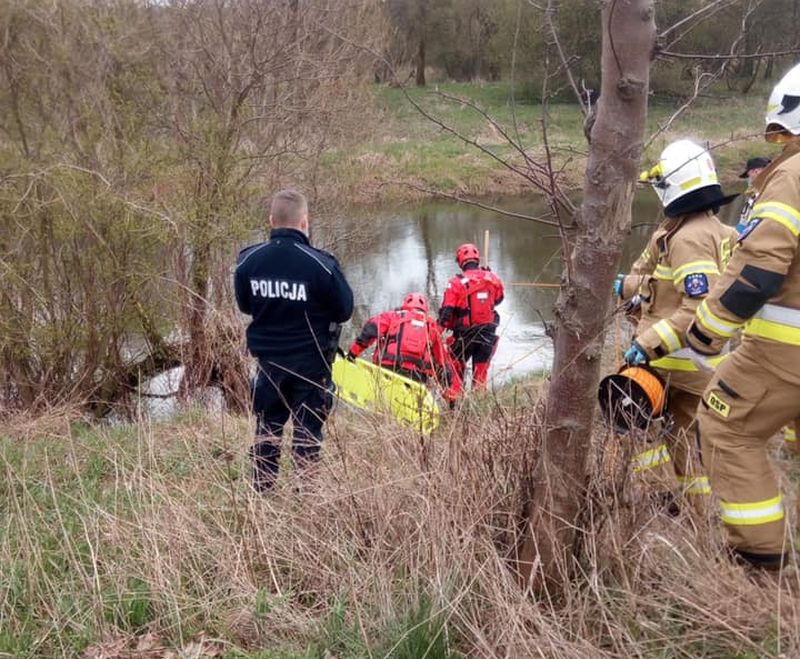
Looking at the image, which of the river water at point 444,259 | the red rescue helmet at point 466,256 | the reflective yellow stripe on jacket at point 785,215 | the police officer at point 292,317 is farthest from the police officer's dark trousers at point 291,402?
the red rescue helmet at point 466,256

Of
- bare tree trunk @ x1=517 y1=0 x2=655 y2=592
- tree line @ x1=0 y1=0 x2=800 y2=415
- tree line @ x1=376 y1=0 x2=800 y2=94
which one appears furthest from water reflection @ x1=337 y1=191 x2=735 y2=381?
bare tree trunk @ x1=517 y1=0 x2=655 y2=592

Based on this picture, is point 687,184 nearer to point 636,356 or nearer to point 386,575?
point 636,356

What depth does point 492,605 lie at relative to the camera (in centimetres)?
231

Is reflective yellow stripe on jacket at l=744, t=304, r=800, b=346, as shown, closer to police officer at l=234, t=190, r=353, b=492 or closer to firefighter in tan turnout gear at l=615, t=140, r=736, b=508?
firefighter in tan turnout gear at l=615, t=140, r=736, b=508

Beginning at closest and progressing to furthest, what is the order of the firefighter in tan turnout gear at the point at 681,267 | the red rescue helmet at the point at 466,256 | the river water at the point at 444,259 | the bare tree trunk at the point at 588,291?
1. the bare tree trunk at the point at 588,291
2. the firefighter in tan turnout gear at the point at 681,267
3. the red rescue helmet at the point at 466,256
4. the river water at the point at 444,259

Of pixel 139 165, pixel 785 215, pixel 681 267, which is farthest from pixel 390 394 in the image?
pixel 139 165

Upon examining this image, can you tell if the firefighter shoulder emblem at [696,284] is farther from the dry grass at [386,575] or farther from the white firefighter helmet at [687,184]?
the dry grass at [386,575]

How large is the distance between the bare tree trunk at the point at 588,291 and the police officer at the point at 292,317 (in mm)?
1645

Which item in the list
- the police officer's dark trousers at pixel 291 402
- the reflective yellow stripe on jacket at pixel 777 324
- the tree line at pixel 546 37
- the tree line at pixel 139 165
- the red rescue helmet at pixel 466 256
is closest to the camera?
the tree line at pixel 546 37

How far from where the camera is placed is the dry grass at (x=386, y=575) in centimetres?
224

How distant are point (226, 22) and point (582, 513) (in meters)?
8.42

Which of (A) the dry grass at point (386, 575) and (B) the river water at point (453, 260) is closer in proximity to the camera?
(A) the dry grass at point (386, 575)

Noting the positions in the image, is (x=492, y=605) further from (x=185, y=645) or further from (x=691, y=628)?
(x=185, y=645)

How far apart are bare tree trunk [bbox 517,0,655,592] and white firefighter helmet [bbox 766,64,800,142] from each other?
3.93ft
